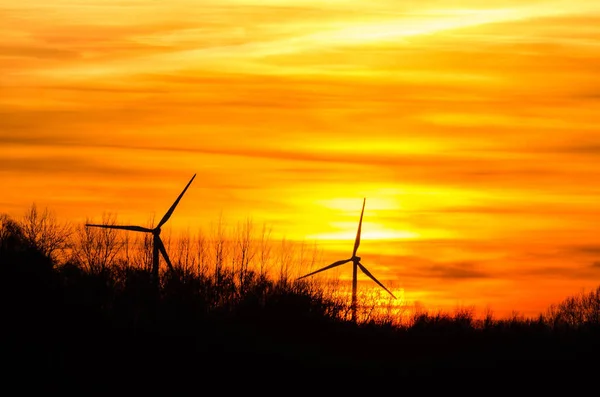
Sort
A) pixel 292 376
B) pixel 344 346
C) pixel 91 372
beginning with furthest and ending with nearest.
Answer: pixel 344 346
pixel 292 376
pixel 91 372

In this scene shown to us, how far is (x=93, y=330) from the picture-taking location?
89562 mm

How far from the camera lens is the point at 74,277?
108688mm

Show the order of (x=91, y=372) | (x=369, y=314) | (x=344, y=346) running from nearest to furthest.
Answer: (x=91, y=372) < (x=344, y=346) < (x=369, y=314)

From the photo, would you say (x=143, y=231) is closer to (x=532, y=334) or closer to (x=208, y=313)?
(x=208, y=313)

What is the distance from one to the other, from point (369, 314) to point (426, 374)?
696 inches

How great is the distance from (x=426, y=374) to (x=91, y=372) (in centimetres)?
2322

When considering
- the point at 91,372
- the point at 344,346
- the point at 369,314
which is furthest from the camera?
the point at 369,314

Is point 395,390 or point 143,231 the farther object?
point 143,231

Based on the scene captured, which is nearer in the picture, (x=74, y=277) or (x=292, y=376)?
(x=292, y=376)

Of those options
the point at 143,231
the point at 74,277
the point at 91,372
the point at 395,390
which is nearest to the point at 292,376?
the point at 395,390

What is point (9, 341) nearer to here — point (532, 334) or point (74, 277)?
point (74, 277)

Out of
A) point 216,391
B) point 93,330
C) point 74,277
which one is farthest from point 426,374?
point 74,277

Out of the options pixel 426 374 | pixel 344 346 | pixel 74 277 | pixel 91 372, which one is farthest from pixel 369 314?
pixel 91 372

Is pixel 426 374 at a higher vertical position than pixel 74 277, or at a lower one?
lower
